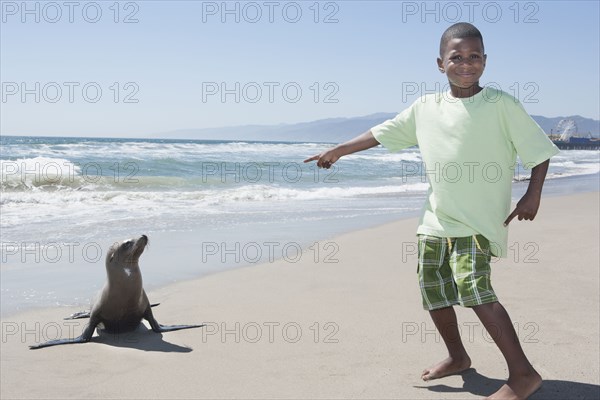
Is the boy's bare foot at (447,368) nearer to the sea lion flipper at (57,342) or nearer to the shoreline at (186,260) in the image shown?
the sea lion flipper at (57,342)

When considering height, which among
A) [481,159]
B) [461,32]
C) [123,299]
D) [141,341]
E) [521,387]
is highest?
[461,32]

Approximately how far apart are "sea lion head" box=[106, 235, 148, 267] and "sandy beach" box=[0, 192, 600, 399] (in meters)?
0.53

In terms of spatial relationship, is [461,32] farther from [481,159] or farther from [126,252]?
[126,252]

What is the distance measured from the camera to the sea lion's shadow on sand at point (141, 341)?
161 inches

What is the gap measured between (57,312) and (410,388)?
304 centimetres

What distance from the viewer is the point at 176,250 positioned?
7402 mm

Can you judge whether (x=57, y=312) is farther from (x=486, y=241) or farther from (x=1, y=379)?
(x=486, y=241)

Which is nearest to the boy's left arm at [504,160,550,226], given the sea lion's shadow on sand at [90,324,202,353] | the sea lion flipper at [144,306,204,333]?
the sea lion's shadow on sand at [90,324,202,353]

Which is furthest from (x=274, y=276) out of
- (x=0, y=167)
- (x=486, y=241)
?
(x=0, y=167)

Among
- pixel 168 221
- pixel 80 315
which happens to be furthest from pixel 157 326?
pixel 168 221

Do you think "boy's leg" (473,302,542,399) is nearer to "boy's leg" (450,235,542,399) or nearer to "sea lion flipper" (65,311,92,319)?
"boy's leg" (450,235,542,399)

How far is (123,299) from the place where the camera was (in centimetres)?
466

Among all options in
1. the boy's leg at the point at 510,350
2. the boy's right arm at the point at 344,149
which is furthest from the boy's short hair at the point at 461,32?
the boy's leg at the point at 510,350

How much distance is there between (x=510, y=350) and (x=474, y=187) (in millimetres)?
746
